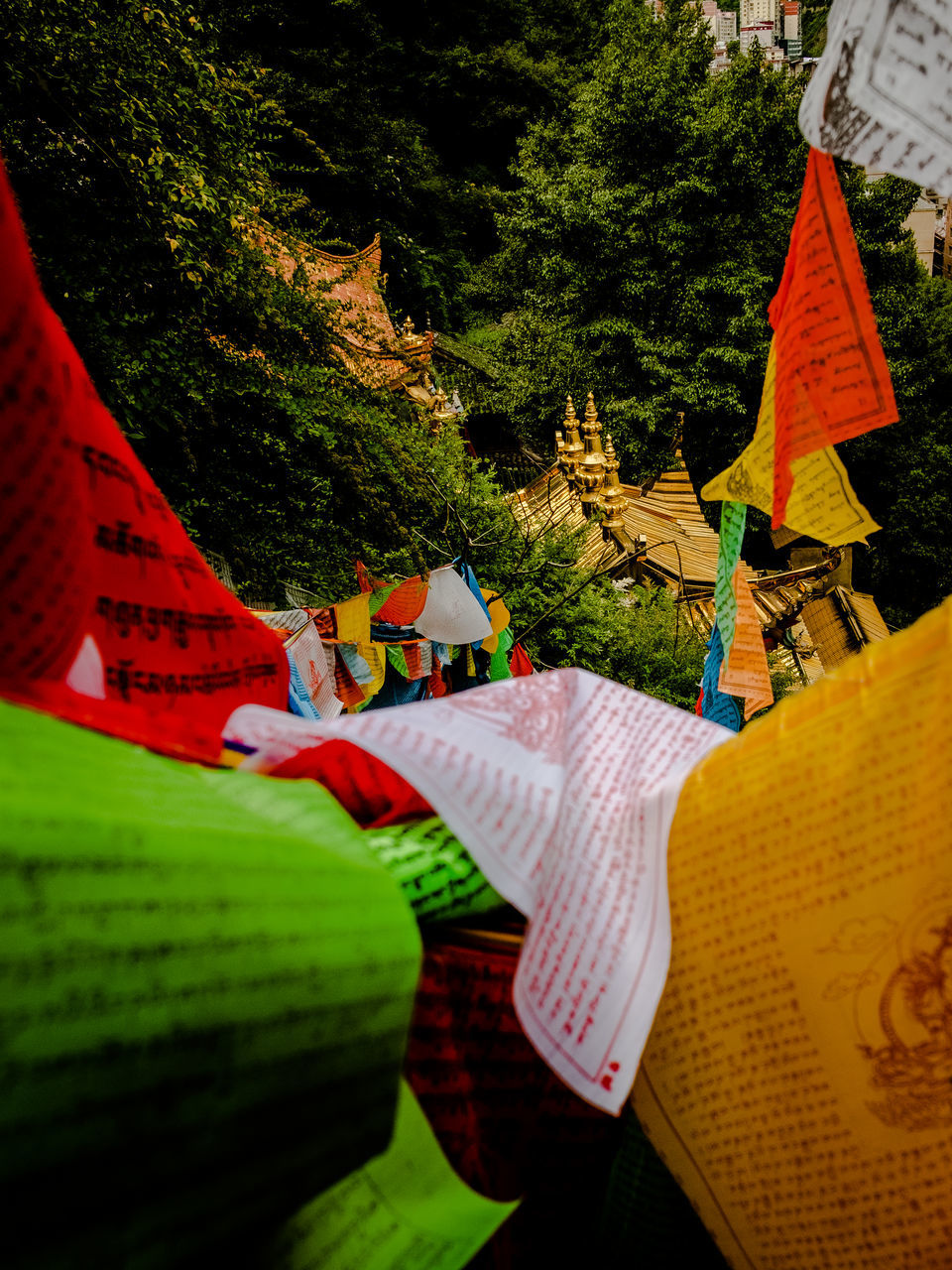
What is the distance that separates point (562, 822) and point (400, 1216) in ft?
0.91

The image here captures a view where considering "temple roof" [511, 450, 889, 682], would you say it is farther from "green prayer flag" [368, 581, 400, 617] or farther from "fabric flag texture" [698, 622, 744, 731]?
"fabric flag texture" [698, 622, 744, 731]

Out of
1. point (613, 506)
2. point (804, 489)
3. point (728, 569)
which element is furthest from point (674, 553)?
point (804, 489)

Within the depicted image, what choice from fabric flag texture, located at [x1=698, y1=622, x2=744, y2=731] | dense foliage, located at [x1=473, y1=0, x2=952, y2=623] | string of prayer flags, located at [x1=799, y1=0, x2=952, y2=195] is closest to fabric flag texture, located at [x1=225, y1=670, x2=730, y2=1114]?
string of prayer flags, located at [x1=799, y1=0, x2=952, y2=195]

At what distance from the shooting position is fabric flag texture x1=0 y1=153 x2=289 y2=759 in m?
0.48

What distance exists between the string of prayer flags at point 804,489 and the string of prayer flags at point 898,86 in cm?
70

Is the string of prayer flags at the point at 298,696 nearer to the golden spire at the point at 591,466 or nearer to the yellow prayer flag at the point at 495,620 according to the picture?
the yellow prayer flag at the point at 495,620

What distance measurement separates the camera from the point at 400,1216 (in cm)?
46

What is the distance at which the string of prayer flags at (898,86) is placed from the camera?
2.06 ft

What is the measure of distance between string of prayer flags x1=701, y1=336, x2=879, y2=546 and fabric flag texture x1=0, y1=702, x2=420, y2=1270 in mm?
1276

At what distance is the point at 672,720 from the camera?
2.20ft

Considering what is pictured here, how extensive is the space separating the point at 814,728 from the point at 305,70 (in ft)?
38.3

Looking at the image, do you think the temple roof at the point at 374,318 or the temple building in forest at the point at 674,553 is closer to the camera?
the temple building in forest at the point at 674,553

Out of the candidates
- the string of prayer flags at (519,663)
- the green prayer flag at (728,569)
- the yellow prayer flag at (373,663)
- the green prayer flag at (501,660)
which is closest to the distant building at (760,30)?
the string of prayer flags at (519,663)

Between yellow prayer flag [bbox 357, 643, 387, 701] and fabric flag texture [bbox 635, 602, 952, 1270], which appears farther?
yellow prayer flag [bbox 357, 643, 387, 701]
